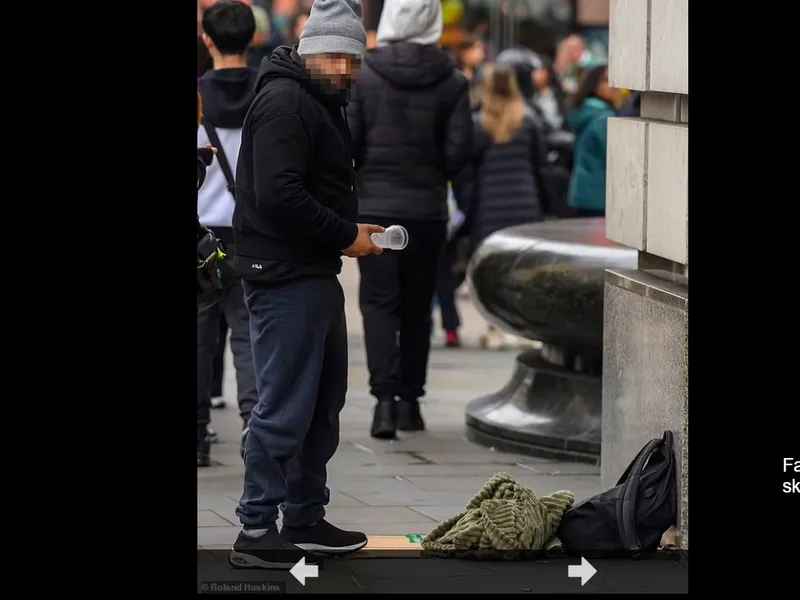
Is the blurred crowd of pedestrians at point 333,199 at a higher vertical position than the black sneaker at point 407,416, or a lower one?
higher

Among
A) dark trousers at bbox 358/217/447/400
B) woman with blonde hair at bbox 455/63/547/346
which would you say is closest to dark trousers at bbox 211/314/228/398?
dark trousers at bbox 358/217/447/400

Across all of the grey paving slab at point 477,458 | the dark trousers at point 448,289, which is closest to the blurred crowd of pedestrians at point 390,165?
the grey paving slab at point 477,458

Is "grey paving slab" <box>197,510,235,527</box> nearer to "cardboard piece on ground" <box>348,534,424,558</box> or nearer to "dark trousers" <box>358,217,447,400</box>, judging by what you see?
"cardboard piece on ground" <box>348,534,424,558</box>

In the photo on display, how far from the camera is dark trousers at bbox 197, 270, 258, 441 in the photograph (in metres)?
7.07

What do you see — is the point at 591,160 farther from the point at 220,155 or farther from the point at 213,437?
the point at 220,155

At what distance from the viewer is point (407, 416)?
8.27 m

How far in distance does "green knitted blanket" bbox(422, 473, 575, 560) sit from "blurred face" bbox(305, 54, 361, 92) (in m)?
1.37

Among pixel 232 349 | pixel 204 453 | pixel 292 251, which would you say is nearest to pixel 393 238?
pixel 292 251

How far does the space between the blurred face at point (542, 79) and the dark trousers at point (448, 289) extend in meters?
4.33

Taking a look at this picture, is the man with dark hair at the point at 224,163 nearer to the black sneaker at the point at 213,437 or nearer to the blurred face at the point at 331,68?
the black sneaker at the point at 213,437

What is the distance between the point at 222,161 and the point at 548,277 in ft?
5.07

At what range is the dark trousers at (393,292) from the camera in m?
7.91
